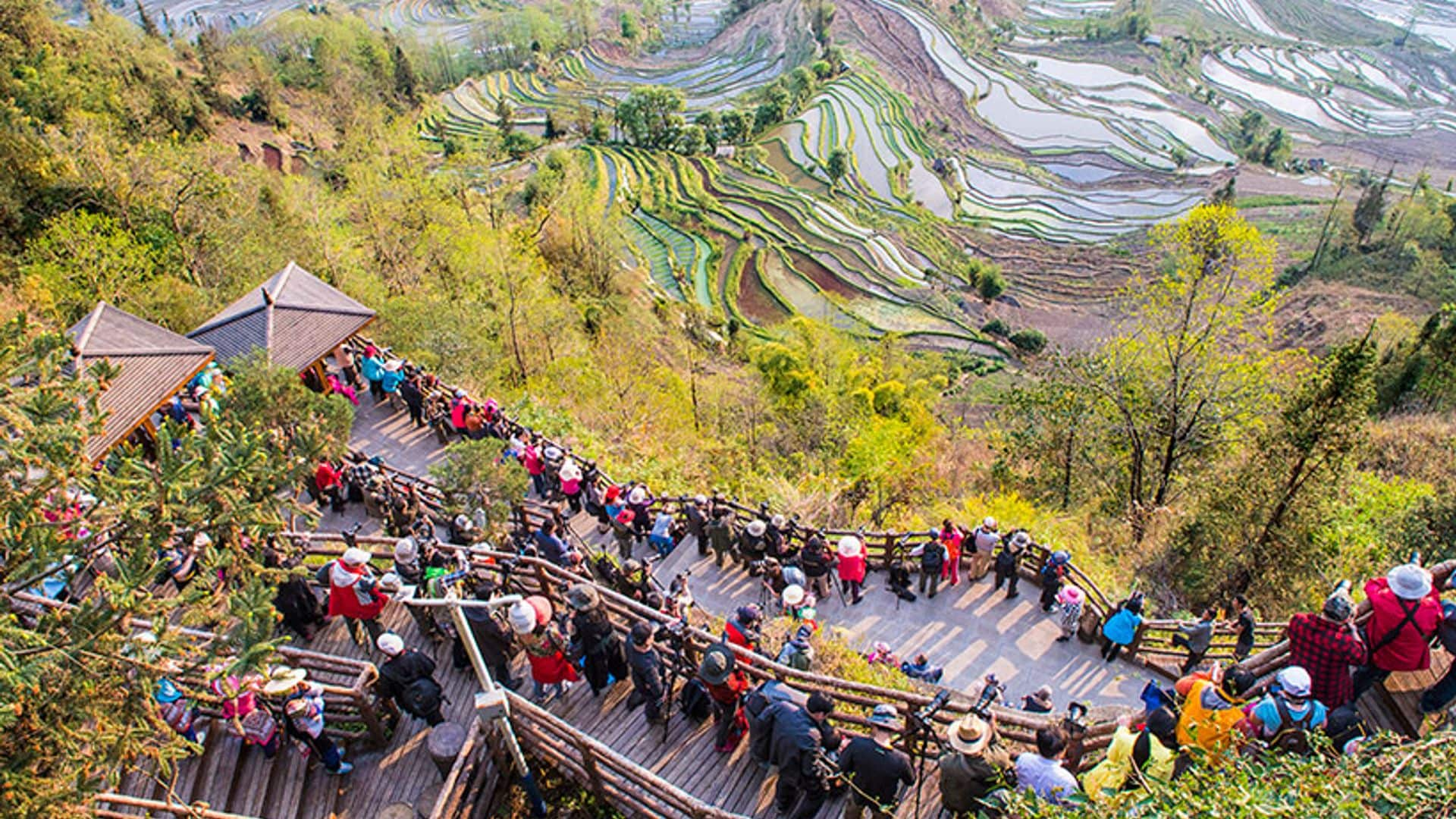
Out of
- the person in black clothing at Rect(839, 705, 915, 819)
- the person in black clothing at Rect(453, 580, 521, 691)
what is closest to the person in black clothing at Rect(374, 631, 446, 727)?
the person in black clothing at Rect(453, 580, 521, 691)

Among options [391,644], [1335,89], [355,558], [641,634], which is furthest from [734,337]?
[1335,89]

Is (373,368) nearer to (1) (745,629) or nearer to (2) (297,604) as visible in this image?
(2) (297,604)

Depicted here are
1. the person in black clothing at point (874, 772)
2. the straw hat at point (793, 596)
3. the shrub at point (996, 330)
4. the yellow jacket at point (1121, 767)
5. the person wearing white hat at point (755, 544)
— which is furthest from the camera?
the shrub at point (996, 330)

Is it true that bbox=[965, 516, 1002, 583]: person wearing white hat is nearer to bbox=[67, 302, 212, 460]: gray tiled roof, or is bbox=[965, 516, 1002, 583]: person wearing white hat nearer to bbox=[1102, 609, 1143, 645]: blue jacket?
bbox=[1102, 609, 1143, 645]: blue jacket

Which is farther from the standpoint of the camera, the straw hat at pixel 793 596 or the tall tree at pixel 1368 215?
the tall tree at pixel 1368 215

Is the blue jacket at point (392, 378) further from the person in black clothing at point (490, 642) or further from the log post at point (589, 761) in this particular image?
the log post at point (589, 761)

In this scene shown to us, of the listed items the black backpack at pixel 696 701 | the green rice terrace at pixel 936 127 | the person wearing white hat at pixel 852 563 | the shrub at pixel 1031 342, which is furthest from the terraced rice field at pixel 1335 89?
the black backpack at pixel 696 701
